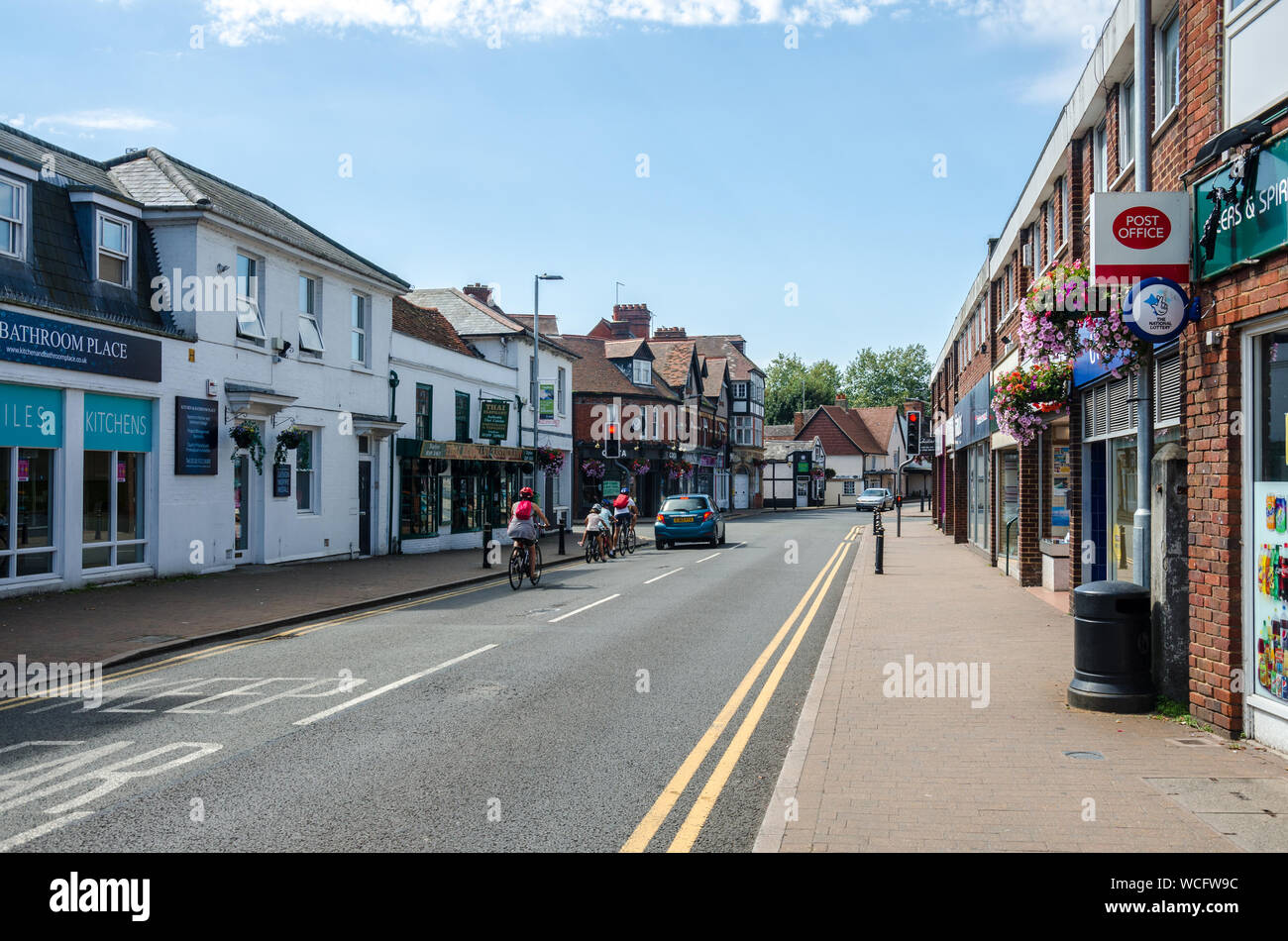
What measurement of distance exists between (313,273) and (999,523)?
53.5 ft

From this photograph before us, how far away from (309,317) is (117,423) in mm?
6828

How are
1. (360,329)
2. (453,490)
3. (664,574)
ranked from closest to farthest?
1. (664,574)
2. (360,329)
3. (453,490)

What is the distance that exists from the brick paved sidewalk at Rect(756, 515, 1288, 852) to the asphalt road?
41cm

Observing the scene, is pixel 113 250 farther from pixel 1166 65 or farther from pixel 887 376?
pixel 887 376

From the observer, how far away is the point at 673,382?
61625 mm

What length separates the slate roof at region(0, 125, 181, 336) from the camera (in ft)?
50.4

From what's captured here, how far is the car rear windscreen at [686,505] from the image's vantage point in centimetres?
3122

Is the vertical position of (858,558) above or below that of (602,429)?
below

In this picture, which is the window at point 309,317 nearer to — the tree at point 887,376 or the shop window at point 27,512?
the shop window at point 27,512

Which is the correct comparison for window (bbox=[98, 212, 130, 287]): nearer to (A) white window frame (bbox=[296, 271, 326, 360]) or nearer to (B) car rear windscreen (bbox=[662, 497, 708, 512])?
(A) white window frame (bbox=[296, 271, 326, 360])

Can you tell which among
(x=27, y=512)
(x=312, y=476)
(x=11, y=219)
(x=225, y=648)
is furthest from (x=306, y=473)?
(x=225, y=648)

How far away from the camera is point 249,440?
19.4 meters
